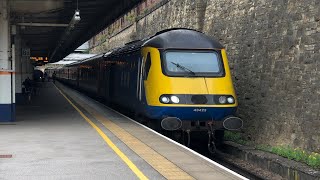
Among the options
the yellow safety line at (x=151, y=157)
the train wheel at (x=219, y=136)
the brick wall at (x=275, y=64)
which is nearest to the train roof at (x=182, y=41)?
the brick wall at (x=275, y=64)

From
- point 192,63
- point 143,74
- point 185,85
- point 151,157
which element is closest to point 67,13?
point 143,74

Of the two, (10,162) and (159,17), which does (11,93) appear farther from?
(159,17)

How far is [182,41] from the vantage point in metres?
12.4

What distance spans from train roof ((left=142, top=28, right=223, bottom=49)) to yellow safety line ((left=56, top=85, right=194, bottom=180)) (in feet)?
8.16

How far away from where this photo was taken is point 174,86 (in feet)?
37.9

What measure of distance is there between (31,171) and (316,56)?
7159 mm

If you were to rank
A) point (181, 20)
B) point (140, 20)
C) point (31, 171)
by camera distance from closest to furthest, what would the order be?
point (31, 171) → point (181, 20) → point (140, 20)

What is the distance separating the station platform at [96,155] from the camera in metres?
7.10

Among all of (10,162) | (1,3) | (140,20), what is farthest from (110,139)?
(140,20)

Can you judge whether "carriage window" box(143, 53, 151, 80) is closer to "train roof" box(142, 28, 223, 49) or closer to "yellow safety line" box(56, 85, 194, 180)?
"train roof" box(142, 28, 223, 49)

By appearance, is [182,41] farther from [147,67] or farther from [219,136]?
[219,136]

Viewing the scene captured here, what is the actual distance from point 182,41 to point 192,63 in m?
0.73

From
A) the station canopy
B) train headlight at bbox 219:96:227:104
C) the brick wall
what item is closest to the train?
train headlight at bbox 219:96:227:104

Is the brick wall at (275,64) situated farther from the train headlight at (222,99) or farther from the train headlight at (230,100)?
the train headlight at (222,99)
